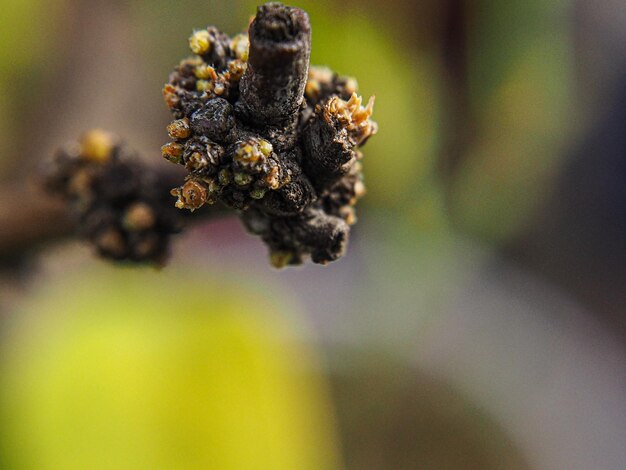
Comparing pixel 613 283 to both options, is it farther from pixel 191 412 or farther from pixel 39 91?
pixel 39 91

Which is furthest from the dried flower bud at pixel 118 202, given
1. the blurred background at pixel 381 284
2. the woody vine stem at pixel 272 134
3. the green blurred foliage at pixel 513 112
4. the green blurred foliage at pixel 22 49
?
the green blurred foliage at pixel 513 112

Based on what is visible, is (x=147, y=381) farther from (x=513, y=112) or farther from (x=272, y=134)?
(x=513, y=112)

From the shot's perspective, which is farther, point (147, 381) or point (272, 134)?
point (147, 381)

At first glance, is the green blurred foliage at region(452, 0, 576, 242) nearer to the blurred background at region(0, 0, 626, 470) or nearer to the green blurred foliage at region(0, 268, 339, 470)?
the blurred background at region(0, 0, 626, 470)

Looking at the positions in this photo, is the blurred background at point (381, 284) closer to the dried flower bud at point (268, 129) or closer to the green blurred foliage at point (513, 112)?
the green blurred foliage at point (513, 112)

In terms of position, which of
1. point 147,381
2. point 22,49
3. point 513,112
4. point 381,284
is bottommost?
point 147,381

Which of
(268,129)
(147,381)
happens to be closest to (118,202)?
(268,129)

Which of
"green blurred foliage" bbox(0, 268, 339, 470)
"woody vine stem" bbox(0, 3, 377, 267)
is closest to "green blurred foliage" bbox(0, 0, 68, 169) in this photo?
"green blurred foliage" bbox(0, 268, 339, 470)

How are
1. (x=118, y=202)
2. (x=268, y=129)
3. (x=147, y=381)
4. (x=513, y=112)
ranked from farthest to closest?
(x=513, y=112) → (x=147, y=381) → (x=118, y=202) → (x=268, y=129)
